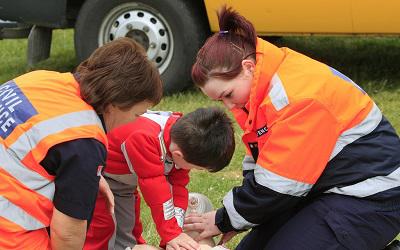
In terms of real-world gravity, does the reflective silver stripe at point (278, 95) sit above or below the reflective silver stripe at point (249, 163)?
above

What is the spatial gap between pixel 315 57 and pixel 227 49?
4.82 metres

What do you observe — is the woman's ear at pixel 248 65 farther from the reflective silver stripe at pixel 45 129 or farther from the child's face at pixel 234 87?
the reflective silver stripe at pixel 45 129

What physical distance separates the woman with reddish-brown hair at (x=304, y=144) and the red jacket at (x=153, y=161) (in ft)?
1.03

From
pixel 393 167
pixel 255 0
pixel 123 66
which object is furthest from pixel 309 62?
pixel 255 0

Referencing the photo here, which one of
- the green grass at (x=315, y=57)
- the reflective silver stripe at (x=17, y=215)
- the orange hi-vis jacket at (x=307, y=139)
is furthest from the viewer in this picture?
the green grass at (x=315, y=57)

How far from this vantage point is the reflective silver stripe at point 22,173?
8.36 feet

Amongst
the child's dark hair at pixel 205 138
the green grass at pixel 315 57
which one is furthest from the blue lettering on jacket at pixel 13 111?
the green grass at pixel 315 57

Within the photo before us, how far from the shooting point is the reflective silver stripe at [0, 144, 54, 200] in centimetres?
255

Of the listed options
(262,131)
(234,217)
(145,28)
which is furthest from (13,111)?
(145,28)

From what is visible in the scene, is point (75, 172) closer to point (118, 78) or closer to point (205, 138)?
point (118, 78)

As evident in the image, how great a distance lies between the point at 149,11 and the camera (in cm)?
624

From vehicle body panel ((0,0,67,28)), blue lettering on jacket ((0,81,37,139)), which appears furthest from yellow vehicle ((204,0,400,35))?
blue lettering on jacket ((0,81,37,139))

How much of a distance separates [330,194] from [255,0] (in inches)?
123

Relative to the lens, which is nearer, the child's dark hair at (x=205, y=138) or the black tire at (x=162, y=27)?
the child's dark hair at (x=205, y=138)
